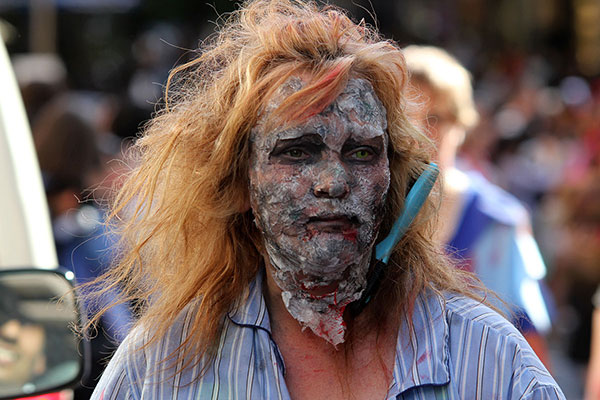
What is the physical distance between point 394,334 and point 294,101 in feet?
1.91

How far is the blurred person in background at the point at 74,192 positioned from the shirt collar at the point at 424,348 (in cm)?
161

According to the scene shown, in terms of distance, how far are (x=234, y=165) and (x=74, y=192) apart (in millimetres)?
2324

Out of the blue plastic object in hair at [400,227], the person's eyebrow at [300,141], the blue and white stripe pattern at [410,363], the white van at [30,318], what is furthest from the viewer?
the white van at [30,318]

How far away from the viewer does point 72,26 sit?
16656 mm

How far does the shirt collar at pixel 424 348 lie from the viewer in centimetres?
195

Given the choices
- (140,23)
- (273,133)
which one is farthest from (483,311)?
(140,23)

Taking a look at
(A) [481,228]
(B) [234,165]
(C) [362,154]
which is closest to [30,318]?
(B) [234,165]

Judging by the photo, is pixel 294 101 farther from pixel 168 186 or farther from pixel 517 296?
pixel 517 296

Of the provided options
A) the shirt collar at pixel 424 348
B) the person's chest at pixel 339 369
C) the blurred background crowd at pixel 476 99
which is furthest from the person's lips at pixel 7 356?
the shirt collar at pixel 424 348

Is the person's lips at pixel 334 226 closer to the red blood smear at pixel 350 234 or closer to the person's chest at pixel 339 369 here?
the red blood smear at pixel 350 234

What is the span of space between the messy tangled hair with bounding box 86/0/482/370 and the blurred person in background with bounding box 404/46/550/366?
161 centimetres

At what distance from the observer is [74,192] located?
4305 mm

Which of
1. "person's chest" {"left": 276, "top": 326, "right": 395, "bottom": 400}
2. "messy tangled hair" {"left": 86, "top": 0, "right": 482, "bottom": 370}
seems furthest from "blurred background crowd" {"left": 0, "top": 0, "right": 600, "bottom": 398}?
"person's chest" {"left": 276, "top": 326, "right": 395, "bottom": 400}

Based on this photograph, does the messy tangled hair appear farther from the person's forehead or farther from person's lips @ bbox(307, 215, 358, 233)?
person's lips @ bbox(307, 215, 358, 233)
